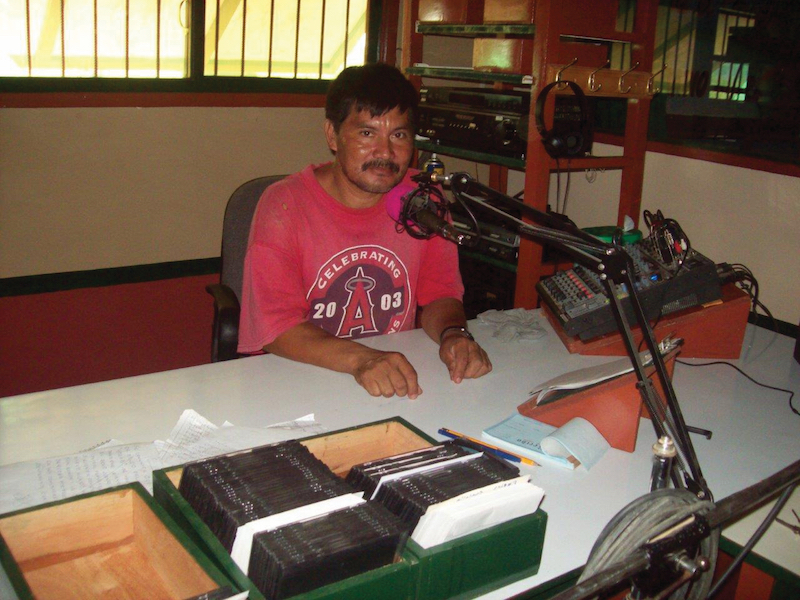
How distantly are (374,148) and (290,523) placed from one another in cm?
116

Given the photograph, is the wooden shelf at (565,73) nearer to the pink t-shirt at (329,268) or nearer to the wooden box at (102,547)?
the pink t-shirt at (329,268)

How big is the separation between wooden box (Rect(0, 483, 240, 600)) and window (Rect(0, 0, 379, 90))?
2285 millimetres

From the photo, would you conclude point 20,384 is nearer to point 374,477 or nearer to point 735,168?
point 374,477

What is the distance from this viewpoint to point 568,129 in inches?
98.0

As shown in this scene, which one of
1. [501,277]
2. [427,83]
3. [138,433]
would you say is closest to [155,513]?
[138,433]

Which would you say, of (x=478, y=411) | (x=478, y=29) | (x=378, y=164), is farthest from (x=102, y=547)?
(x=478, y=29)

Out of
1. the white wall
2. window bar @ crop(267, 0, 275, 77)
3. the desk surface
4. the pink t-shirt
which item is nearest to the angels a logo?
the pink t-shirt

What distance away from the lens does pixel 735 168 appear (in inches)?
105

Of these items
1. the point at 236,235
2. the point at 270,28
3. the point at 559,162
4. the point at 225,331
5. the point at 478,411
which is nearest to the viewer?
the point at 478,411

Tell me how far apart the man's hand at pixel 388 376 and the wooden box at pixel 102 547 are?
0.58 meters

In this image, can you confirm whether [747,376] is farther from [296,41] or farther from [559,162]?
[296,41]

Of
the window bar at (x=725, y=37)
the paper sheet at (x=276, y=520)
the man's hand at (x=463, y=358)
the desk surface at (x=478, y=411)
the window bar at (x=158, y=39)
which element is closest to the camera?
the paper sheet at (x=276, y=520)

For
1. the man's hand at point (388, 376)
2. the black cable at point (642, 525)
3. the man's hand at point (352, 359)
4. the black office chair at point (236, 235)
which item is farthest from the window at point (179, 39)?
the black cable at point (642, 525)

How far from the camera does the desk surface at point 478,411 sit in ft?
3.92
